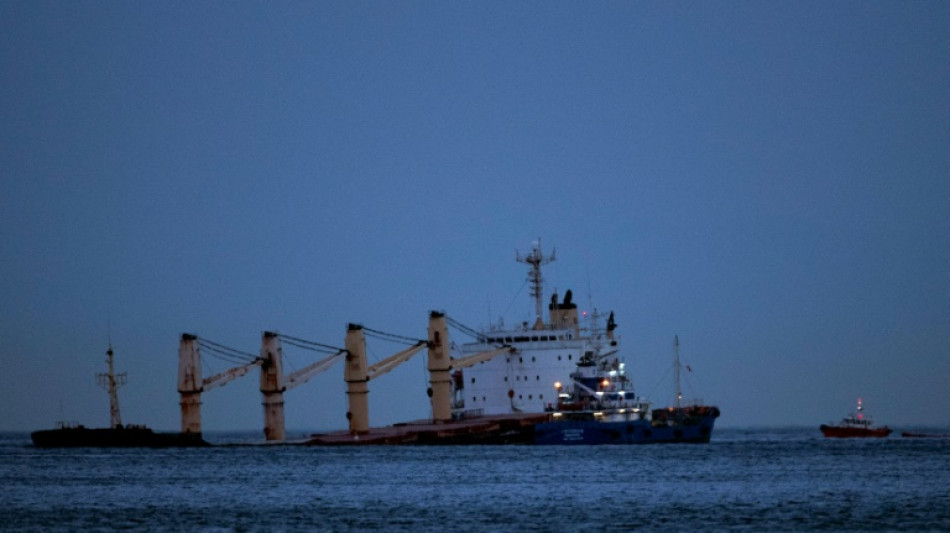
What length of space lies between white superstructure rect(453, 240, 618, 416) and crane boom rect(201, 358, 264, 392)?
54.4ft

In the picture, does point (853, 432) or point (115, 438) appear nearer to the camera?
point (115, 438)

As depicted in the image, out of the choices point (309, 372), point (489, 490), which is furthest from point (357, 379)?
point (489, 490)

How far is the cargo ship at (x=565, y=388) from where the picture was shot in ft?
259

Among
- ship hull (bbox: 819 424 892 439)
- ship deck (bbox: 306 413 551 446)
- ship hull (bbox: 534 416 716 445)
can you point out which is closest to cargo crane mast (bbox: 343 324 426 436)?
ship deck (bbox: 306 413 551 446)

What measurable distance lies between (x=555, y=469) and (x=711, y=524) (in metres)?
21.9

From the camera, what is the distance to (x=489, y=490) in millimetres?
51531

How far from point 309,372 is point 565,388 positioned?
14974 mm

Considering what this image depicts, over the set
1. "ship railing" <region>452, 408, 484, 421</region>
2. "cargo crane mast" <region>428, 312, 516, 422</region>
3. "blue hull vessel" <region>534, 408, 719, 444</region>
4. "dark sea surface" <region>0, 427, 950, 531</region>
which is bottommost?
"dark sea surface" <region>0, 427, 950, 531</region>

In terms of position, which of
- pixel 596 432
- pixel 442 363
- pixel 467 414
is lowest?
pixel 596 432

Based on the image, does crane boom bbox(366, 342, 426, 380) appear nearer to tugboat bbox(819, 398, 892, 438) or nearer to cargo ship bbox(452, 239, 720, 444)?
cargo ship bbox(452, 239, 720, 444)

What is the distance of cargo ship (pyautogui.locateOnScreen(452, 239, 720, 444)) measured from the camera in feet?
259

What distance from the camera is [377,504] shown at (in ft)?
153

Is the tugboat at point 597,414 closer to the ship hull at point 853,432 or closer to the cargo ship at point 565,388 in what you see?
the cargo ship at point 565,388

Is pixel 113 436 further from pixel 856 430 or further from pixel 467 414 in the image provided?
pixel 856 430
